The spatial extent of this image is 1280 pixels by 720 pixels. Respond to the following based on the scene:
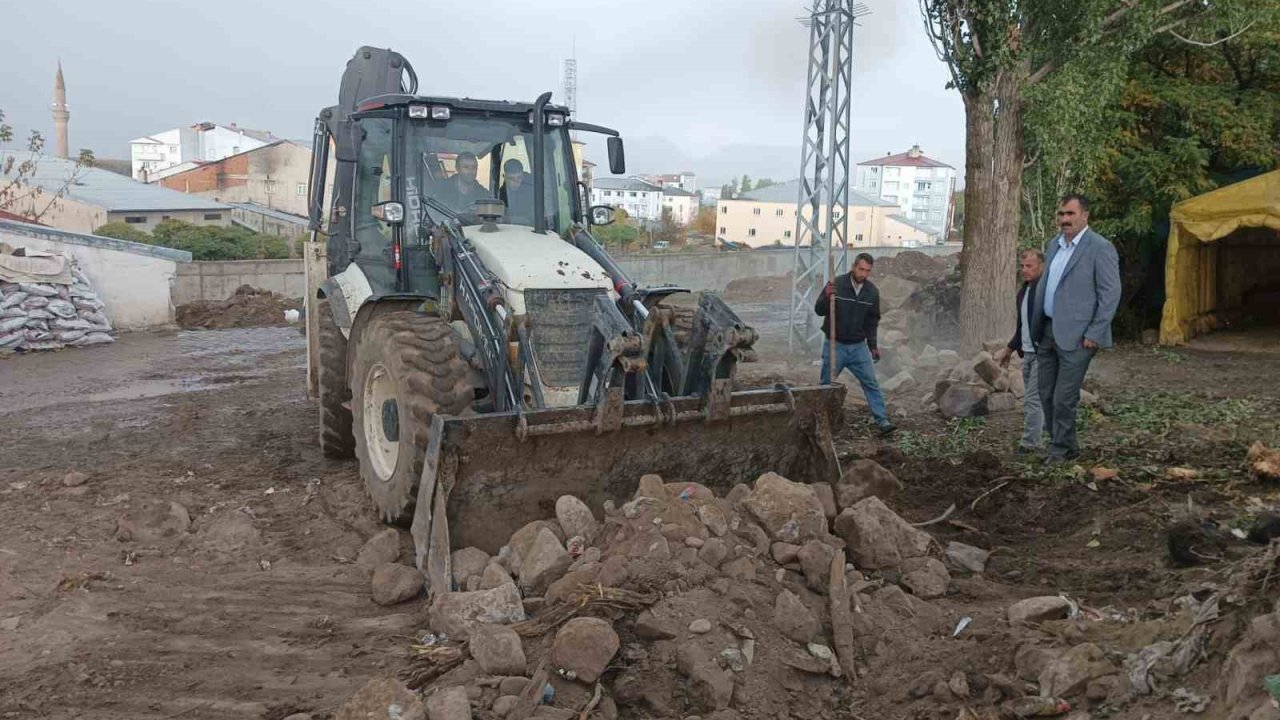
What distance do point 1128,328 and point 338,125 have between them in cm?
Result: 1231

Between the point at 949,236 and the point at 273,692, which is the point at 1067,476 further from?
the point at 949,236

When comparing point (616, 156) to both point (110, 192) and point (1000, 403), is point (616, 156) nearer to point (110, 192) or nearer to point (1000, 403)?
point (1000, 403)

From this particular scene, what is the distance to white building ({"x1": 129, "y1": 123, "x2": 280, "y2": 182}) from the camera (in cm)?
7369

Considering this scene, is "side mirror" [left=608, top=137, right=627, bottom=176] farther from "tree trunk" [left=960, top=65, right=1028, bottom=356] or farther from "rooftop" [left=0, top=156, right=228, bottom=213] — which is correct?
"rooftop" [left=0, top=156, right=228, bottom=213]

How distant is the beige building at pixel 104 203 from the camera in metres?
35.8

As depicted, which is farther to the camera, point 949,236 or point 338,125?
point 949,236

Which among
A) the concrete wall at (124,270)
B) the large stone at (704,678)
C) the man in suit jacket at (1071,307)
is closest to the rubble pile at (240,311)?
the concrete wall at (124,270)

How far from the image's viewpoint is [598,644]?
4.20 m

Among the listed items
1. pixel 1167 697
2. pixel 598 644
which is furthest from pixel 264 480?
pixel 1167 697

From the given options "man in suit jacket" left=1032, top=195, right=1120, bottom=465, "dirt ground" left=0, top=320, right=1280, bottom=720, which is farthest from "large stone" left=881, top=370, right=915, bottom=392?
"man in suit jacket" left=1032, top=195, right=1120, bottom=465

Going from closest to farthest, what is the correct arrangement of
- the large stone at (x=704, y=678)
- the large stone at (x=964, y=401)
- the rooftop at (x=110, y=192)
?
1. the large stone at (x=704, y=678)
2. the large stone at (x=964, y=401)
3. the rooftop at (x=110, y=192)

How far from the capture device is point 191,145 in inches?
3110

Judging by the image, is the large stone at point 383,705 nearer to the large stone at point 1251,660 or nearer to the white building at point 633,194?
the large stone at point 1251,660

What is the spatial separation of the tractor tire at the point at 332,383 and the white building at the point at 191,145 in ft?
225
